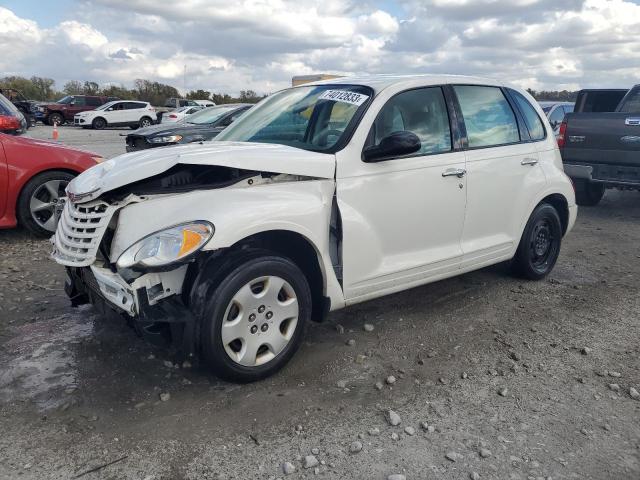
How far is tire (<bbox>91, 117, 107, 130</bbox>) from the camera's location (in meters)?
30.7

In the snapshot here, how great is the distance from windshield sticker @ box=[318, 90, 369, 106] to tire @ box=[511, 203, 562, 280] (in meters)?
2.07

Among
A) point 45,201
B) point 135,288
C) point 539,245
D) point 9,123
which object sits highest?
point 9,123

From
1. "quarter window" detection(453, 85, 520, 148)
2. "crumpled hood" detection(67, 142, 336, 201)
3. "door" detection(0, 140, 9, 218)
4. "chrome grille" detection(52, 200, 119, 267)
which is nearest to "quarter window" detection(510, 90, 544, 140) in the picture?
"quarter window" detection(453, 85, 520, 148)

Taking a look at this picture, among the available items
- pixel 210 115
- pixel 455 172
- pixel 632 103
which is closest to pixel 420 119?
pixel 455 172

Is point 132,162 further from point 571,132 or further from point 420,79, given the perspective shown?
point 571,132

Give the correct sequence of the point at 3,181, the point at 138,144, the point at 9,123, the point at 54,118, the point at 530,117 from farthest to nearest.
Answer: the point at 54,118 < the point at 138,144 < the point at 9,123 < the point at 3,181 < the point at 530,117

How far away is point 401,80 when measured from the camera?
4176mm

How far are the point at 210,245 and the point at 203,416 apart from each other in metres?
0.93

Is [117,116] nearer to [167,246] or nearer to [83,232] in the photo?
[83,232]

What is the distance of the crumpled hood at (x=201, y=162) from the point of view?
3258 mm

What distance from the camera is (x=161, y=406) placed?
3186 millimetres

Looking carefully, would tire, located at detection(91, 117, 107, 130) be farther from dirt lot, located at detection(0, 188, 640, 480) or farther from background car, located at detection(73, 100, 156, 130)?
dirt lot, located at detection(0, 188, 640, 480)

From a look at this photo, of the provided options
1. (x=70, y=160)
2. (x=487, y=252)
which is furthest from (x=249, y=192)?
(x=70, y=160)

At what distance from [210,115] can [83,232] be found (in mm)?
8927
